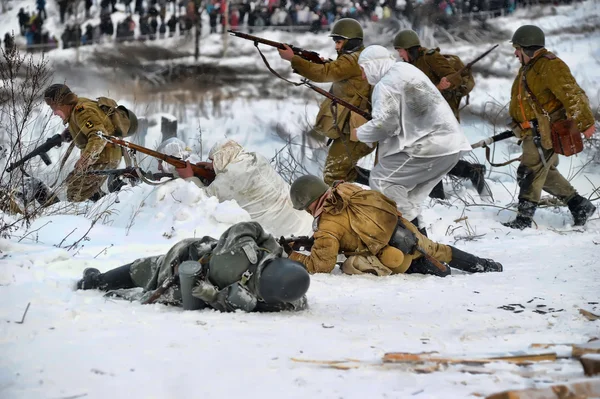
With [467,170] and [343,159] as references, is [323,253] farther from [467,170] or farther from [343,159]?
[467,170]

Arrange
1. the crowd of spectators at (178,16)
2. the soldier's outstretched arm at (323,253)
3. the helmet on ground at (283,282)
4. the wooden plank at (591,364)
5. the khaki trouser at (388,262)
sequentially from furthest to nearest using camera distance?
the crowd of spectators at (178,16) → the khaki trouser at (388,262) → the soldier's outstretched arm at (323,253) → the helmet on ground at (283,282) → the wooden plank at (591,364)

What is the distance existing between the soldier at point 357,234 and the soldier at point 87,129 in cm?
266

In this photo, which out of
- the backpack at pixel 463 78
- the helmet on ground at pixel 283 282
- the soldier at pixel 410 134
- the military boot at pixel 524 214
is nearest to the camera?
the helmet on ground at pixel 283 282

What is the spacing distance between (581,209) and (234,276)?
4.10 m

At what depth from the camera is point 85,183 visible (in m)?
7.16

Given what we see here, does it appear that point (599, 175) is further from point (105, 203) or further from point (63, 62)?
point (63, 62)

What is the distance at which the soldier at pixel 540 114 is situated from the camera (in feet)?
21.3

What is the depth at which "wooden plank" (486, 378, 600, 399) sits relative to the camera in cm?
228

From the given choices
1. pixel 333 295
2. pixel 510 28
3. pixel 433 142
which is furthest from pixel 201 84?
pixel 333 295

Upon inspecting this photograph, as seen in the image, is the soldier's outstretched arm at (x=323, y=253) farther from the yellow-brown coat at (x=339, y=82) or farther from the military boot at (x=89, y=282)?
the yellow-brown coat at (x=339, y=82)


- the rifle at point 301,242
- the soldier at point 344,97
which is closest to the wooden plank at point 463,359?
the rifle at point 301,242

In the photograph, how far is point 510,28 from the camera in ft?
64.3

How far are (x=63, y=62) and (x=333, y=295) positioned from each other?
17490 millimetres

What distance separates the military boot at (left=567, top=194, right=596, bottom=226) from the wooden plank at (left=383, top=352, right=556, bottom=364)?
170 inches
